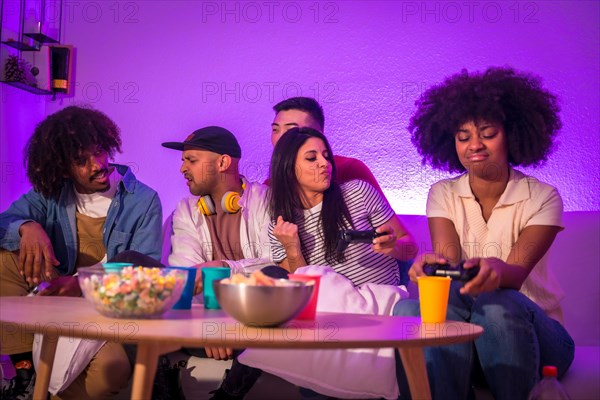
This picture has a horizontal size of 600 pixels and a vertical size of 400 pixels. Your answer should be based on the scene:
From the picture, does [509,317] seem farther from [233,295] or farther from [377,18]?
[377,18]

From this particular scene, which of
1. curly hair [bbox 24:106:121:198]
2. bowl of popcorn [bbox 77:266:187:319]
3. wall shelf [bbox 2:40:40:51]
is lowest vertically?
bowl of popcorn [bbox 77:266:187:319]

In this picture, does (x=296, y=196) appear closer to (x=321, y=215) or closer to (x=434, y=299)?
(x=321, y=215)

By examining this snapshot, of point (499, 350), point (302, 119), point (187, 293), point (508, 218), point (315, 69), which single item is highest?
point (315, 69)

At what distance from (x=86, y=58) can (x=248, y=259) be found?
1.73m

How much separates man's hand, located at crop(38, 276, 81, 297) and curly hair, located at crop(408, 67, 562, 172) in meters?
1.35

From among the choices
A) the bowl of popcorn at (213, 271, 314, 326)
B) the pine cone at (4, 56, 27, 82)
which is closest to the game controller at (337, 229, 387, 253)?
the bowl of popcorn at (213, 271, 314, 326)

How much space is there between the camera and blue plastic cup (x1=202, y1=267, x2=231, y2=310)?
1.92 m

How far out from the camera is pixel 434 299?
174 cm

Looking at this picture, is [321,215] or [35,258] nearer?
[35,258]

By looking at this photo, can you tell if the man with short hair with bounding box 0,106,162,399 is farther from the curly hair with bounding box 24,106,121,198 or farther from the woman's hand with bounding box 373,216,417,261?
the woman's hand with bounding box 373,216,417,261

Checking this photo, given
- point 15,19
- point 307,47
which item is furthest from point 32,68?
point 307,47

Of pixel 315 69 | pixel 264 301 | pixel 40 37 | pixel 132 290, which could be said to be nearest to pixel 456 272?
pixel 264 301

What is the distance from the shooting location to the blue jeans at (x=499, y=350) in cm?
191

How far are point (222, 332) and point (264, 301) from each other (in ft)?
0.35
